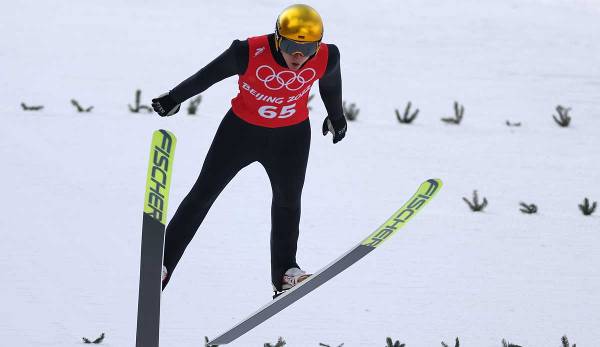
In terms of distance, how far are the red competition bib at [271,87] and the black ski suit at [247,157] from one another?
0.14 ft

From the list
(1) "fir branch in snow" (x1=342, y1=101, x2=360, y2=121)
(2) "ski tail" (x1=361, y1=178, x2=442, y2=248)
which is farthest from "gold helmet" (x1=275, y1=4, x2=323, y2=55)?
(1) "fir branch in snow" (x1=342, y1=101, x2=360, y2=121)

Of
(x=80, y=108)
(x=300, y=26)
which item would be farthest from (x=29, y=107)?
(x=300, y=26)

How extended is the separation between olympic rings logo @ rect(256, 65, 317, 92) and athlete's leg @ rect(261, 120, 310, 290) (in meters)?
0.28

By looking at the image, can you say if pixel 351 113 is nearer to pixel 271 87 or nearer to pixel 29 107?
pixel 29 107

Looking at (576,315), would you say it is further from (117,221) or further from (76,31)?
(76,31)

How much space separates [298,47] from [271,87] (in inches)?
12.4

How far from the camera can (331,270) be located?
219 inches

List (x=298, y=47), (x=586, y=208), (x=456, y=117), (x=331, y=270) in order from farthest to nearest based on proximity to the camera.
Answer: (x=456, y=117)
(x=586, y=208)
(x=331, y=270)
(x=298, y=47)

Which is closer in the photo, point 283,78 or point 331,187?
point 283,78

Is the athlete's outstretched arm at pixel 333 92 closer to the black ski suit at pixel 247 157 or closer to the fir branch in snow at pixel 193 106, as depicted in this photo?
the black ski suit at pixel 247 157

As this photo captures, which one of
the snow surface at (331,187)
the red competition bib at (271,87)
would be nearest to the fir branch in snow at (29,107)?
the snow surface at (331,187)

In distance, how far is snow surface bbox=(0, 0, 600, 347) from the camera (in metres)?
6.68

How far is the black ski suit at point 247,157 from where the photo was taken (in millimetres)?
5453

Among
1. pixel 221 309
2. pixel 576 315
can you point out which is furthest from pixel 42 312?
pixel 576 315
